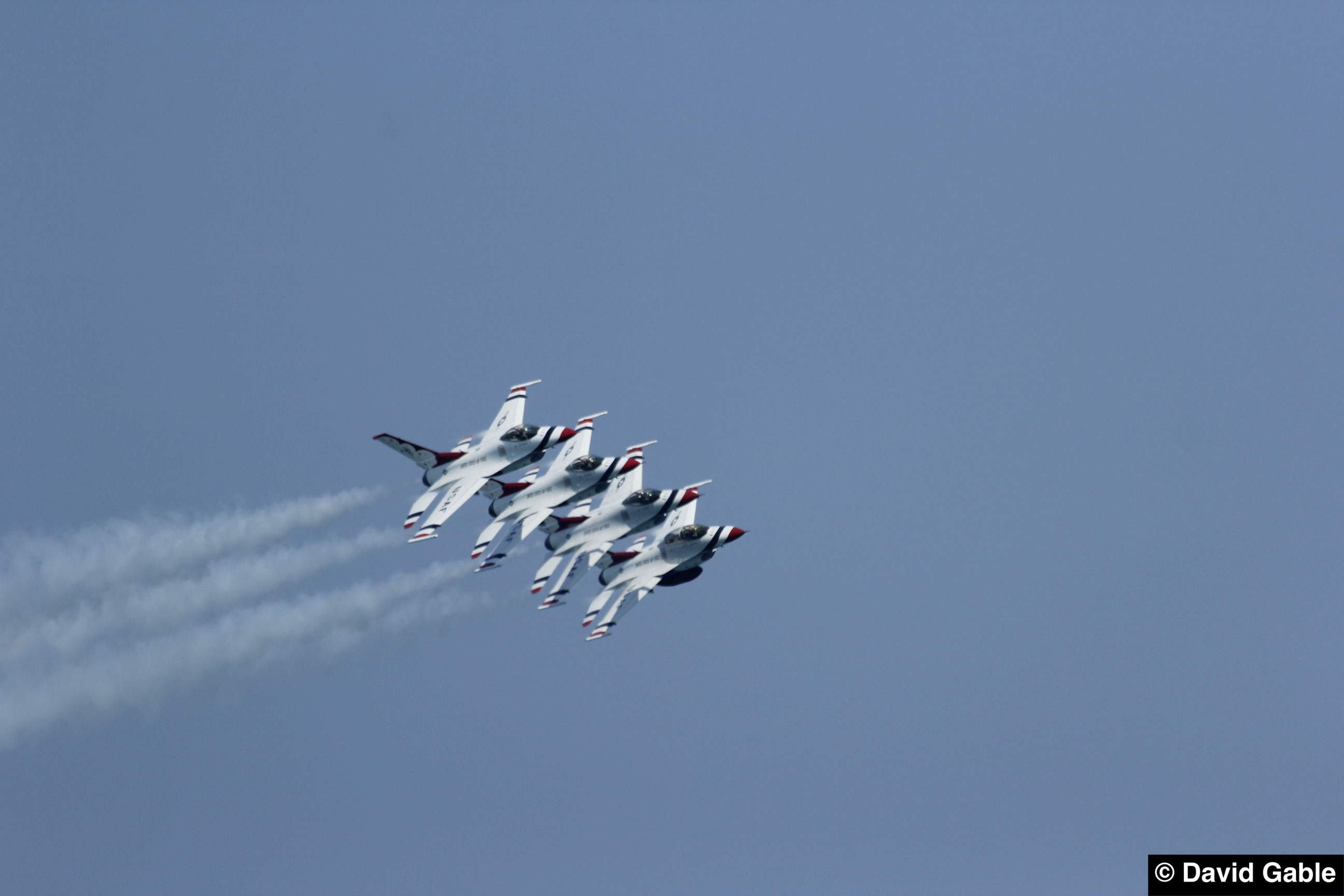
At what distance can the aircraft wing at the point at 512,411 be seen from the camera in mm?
128125

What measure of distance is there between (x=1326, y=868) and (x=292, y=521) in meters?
53.8

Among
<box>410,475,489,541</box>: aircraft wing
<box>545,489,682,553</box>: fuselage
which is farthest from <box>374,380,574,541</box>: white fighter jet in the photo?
<box>545,489,682,553</box>: fuselage

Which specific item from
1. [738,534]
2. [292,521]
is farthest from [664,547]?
[292,521]

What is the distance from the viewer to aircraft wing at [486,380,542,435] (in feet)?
420

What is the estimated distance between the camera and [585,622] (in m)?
124

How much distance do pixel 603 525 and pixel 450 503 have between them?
785 centimetres

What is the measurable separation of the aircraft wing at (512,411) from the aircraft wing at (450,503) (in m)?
3.33

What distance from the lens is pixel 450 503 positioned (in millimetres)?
124312

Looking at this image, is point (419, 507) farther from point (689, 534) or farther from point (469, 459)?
point (689, 534)

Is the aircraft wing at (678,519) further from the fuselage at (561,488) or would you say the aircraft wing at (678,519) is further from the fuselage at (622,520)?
the fuselage at (561,488)

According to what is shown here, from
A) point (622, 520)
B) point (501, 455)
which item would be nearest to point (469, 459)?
point (501, 455)

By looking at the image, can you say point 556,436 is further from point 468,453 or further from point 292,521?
point 292,521

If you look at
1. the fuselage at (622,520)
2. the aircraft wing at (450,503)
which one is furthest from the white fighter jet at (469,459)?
the fuselage at (622,520)

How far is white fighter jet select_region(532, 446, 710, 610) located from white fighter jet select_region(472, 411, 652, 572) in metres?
1.10
